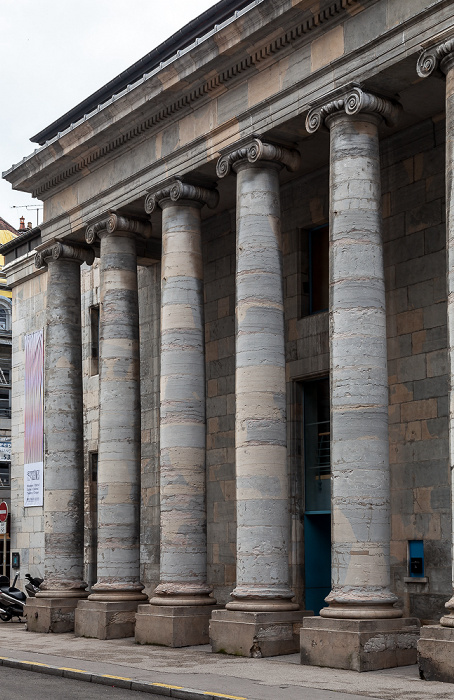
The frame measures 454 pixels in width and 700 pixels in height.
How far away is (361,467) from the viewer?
1898cm

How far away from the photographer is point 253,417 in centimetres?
2172

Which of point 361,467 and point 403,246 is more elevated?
point 403,246

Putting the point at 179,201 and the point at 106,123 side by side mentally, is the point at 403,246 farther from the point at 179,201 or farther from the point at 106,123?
the point at 106,123

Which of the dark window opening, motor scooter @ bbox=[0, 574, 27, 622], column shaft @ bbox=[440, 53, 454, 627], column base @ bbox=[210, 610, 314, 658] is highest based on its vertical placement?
the dark window opening

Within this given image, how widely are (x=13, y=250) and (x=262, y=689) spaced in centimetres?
2855

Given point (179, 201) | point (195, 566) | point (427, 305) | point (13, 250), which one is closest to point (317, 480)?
point (195, 566)

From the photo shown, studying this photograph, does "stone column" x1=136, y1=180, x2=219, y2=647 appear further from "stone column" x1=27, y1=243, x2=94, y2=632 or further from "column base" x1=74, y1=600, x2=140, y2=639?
"stone column" x1=27, y1=243, x2=94, y2=632

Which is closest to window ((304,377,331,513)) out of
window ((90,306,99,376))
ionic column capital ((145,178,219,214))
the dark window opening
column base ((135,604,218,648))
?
column base ((135,604,218,648))

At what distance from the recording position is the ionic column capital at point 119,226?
27.6m

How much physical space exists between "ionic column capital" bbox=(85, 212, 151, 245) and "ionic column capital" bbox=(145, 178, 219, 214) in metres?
1.71

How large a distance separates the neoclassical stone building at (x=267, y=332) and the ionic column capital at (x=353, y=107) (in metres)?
0.04

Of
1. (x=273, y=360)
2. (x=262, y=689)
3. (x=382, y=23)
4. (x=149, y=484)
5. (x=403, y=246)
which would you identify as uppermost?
(x=382, y=23)

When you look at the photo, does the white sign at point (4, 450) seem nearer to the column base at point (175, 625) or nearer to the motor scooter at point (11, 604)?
the motor scooter at point (11, 604)

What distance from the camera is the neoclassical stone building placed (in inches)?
757
